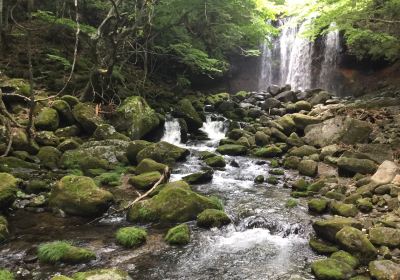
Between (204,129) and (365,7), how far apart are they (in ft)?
26.9

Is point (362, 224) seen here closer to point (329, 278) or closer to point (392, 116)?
point (329, 278)

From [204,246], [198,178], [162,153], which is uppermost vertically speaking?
[162,153]

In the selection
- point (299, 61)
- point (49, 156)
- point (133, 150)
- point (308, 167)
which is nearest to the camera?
point (49, 156)

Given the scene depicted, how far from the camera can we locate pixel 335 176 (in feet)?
32.9

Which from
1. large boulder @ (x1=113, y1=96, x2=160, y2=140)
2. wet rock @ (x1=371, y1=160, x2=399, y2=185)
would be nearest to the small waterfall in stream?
large boulder @ (x1=113, y1=96, x2=160, y2=140)

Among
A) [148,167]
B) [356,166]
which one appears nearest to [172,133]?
[148,167]

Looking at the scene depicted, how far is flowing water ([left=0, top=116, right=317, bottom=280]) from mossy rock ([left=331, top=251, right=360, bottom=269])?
396mm

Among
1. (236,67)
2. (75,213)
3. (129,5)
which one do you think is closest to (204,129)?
(129,5)

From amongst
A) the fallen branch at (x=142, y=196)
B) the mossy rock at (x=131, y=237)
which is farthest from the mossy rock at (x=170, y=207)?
the mossy rock at (x=131, y=237)

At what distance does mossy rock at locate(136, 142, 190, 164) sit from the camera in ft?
35.2

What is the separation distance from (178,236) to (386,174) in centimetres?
507

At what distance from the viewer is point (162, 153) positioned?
37.4 ft

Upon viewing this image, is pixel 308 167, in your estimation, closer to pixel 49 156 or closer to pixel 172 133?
pixel 172 133

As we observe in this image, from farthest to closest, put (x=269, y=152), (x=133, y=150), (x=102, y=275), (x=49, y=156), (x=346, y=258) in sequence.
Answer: (x=269, y=152) → (x=133, y=150) → (x=49, y=156) → (x=346, y=258) → (x=102, y=275)
